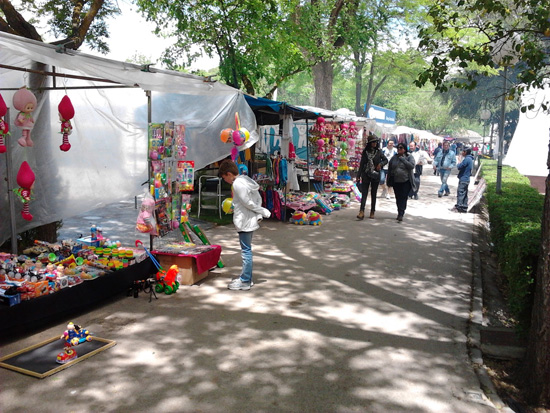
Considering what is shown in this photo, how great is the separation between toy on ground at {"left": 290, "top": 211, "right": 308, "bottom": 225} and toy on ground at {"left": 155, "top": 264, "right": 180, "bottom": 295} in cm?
519

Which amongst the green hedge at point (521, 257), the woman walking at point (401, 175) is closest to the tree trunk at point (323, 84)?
the woman walking at point (401, 175)

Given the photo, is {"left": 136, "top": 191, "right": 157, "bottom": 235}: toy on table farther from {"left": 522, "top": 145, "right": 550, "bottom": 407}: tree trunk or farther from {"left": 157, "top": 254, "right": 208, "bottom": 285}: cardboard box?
{"left": 522, "top": 145, "right": 550, "bottom": 407}: tree trunk

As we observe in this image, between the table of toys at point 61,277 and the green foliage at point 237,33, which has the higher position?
the green foliage at point 237,33

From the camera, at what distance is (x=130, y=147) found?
263 inches

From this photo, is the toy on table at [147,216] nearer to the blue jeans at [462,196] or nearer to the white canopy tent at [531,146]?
the blue jeans at [462,196]

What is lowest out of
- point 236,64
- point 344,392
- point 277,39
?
point 344,392

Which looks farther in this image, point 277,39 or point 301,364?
point 277,39

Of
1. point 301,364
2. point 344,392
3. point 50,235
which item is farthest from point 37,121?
point 344,392

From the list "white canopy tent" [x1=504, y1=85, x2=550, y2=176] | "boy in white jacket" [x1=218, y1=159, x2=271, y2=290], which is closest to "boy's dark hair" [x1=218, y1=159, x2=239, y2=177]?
"boy in white jacket" [x1=218, y1=159, x2=271, y2=290]

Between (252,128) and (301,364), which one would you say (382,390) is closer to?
(301,364)

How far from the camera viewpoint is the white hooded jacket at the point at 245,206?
5809mm

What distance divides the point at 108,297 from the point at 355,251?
4.52 m

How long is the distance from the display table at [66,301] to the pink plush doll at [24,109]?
71.7 inches

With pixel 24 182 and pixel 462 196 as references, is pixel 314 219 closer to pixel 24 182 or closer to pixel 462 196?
pixel 462 196
